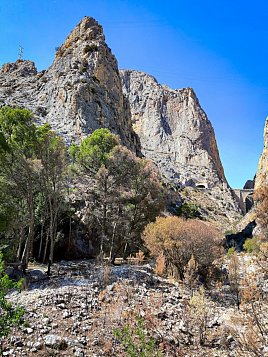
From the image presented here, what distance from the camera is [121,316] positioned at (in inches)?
340

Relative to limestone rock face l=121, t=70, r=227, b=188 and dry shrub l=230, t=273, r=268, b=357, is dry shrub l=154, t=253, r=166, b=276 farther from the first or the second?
limestone rock face l=121, t=70, r=227, b=188

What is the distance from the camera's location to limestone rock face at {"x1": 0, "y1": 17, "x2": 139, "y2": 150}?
4153 centimetres

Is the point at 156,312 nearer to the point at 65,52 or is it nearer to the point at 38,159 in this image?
the point at 38,159

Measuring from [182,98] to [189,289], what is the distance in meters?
108

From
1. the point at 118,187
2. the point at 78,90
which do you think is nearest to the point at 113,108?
the point at 78,90

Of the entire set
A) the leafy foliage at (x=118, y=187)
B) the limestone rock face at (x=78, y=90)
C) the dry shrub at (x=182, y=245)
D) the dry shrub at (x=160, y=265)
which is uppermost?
the limestone rock face at (x=78, y=90)

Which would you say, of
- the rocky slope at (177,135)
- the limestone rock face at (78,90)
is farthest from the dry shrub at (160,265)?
the rocky slope at (177,135)

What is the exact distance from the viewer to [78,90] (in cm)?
4403

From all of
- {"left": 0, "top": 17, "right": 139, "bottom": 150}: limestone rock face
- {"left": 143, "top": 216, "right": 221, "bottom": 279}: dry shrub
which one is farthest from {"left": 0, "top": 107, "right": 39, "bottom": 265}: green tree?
{"left": 0, "top": 17, "right": 139, "bottom": 150}: limestone rock face

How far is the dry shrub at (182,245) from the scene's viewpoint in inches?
576

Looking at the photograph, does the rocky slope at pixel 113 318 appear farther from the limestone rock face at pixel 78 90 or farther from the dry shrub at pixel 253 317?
the limestone rock face at pixel 78 90

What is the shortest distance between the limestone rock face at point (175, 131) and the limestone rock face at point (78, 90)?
125 ft

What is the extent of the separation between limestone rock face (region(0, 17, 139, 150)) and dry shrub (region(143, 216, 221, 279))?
72.4ft

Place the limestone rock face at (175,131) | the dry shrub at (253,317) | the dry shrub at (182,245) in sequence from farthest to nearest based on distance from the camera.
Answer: the limestone rock face at (175,131), the dry shrub at (182,245), the dry shrub at (253,317)
